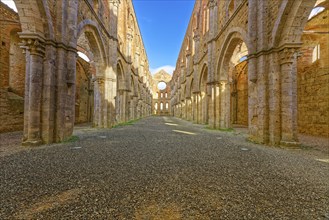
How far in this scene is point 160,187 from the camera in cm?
222

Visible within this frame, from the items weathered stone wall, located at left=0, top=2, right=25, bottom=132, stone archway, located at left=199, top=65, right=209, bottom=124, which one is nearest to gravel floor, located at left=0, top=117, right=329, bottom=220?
weathered stone wall, located at left=0, top=2, right=25, bottom=132

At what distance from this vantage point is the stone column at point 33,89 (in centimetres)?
465

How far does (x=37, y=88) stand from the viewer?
4.80 meters

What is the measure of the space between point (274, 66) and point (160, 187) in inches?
226

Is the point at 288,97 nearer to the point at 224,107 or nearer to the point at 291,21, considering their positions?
the point at 291,21

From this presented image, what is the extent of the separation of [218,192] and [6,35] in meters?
12.6

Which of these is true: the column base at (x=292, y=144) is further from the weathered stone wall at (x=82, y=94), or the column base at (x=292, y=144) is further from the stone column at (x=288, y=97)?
the weathered stone wall at (x=82, y=94)

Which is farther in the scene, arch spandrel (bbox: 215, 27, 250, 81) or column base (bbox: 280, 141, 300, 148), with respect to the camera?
arch spandrel (bbox: 215, 27, 250, 81)

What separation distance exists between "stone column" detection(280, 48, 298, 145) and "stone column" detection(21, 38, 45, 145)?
8316mm

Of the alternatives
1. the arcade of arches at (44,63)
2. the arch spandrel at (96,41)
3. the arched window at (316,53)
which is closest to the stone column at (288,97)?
the arched window at (316,53)

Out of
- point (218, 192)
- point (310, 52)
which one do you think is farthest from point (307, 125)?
point (218, 192)

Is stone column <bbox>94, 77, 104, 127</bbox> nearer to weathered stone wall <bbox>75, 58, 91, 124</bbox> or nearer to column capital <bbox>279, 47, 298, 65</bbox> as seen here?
weathered stone wall <bbox>75, 58, 91, 124</bbox>

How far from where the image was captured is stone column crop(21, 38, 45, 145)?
15.3 ft

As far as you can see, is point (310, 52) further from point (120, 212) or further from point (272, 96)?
point (120, 212)
